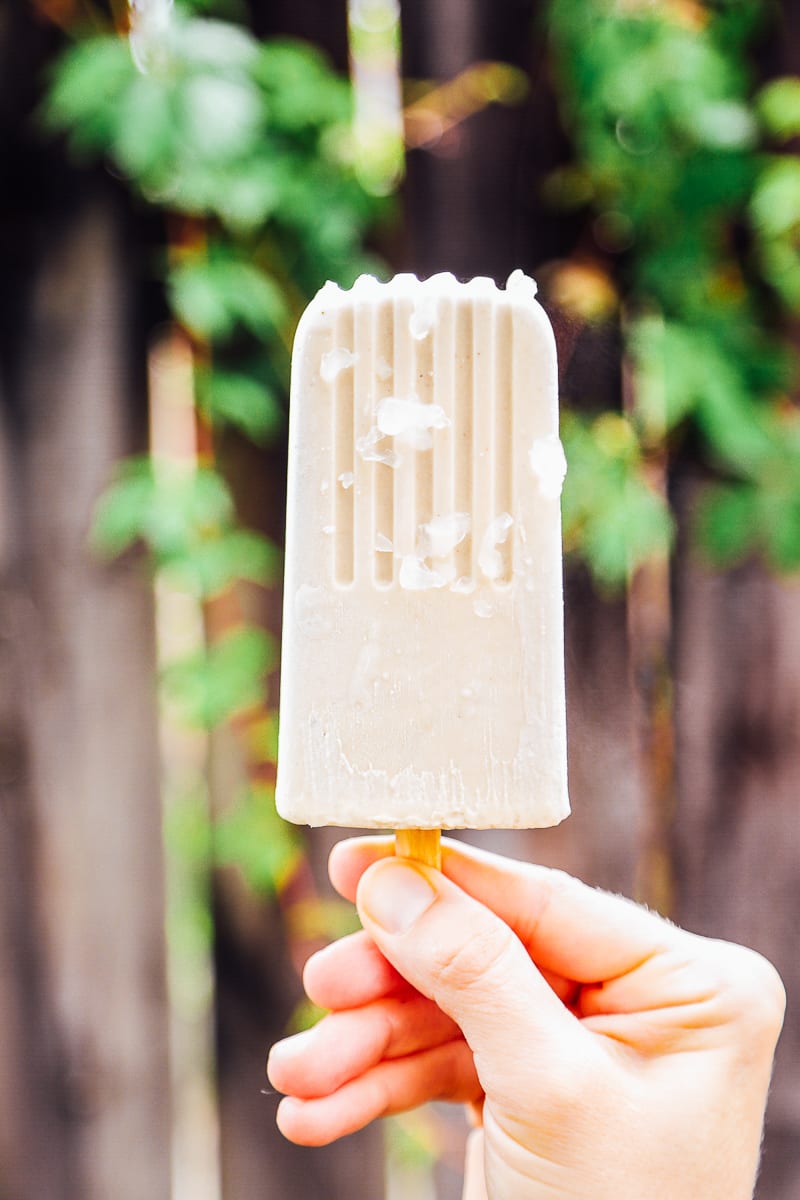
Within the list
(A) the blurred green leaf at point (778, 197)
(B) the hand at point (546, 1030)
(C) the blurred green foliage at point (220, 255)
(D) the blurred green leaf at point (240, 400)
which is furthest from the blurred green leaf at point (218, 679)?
(A) the blurred green leaf at point (778, 197)

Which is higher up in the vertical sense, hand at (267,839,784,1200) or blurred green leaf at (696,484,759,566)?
blurred green leaf at (696,484,759,566)

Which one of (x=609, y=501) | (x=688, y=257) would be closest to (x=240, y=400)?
(x=609, y=501)

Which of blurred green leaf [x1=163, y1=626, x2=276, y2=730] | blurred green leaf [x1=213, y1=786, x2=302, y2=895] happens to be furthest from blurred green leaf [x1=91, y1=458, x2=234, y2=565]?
blurred green leaf [x1=213, y1=786, x2=302, y2=895]

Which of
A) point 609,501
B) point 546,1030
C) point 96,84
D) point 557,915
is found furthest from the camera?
point 609,501

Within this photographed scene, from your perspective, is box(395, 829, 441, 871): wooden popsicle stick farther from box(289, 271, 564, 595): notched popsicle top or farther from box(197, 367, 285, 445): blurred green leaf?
box(197, 367, 285, 445): blurred green leaf

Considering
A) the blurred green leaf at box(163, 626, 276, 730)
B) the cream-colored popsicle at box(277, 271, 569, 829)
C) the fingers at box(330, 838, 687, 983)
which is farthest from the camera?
the blurred green leaf at box(163, 626, 276, 730)

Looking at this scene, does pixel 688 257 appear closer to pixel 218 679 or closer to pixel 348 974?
pixel 218 679
